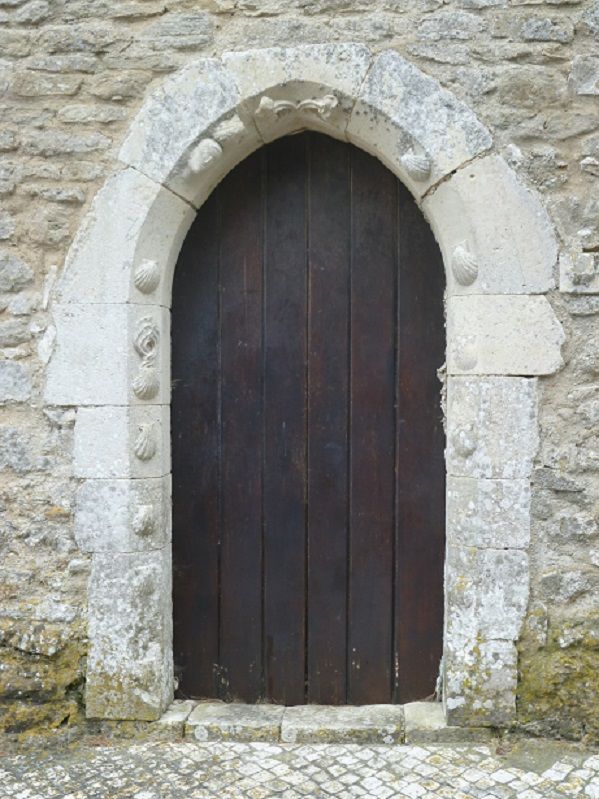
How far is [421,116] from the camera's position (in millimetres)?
2637

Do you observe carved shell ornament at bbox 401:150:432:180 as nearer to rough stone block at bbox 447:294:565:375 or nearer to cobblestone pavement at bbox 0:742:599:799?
rough stone block at bbox 447:294:565:375

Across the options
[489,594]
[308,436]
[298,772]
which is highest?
[308,436]

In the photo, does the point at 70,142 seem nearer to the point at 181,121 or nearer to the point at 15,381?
the point at 181,121

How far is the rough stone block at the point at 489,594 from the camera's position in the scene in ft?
8.87

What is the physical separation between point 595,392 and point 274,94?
1552mm

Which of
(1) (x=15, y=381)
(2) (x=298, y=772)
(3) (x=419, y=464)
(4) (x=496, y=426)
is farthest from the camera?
(3) (x=419, y=464)

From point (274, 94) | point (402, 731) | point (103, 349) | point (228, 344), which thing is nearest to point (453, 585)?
point (402, 731)

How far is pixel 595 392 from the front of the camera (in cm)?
265

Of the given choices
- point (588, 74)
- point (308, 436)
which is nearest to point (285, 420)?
point (308, 436)

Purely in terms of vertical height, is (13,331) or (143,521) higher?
(13,331)

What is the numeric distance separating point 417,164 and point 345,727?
2062 mm

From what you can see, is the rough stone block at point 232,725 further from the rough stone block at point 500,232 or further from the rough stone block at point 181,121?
the rough stone block at point 181,121

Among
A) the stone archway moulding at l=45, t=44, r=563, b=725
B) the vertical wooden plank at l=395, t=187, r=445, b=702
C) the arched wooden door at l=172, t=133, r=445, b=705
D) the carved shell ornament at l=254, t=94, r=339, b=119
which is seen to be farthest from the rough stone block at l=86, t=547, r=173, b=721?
the carved shell ornament at l=254, t=94, r=339, b=119

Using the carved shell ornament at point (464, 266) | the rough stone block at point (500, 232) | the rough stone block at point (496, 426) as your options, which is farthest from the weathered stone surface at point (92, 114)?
the rough stone block at point (496, 426)
